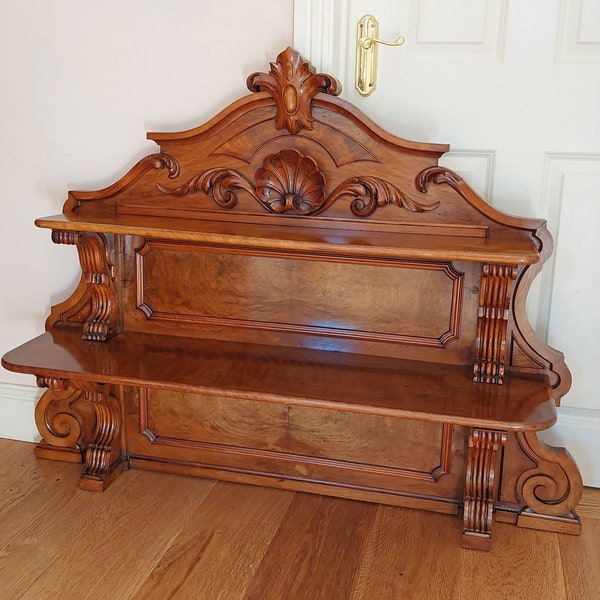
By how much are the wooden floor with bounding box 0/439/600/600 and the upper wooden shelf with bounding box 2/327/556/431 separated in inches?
15.4

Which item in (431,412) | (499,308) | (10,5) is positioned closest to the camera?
(431,412)

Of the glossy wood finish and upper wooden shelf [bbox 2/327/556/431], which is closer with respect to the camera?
upper wooden shelf [bbox 2/327/556/431]

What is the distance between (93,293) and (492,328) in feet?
3.65

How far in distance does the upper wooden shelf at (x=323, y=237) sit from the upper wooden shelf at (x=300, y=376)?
30 cm

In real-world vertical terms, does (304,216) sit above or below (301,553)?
above

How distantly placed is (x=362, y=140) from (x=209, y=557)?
1.11 m

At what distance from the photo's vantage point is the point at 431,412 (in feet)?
5.68

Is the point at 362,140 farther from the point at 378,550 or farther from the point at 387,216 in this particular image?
the point at 378,550

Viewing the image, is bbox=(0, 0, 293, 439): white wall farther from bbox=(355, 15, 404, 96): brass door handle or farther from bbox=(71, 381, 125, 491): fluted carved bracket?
bbox=(71, 381, 125, 491): fluted carved bracket

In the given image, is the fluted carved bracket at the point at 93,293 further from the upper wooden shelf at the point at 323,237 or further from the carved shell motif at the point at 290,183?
the carved shell motif at the point at 290,183

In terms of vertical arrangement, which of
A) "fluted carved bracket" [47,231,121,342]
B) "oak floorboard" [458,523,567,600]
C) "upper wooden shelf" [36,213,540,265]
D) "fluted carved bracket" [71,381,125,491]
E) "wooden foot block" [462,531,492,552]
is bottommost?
"oak floorboard" [458,523,567,600]

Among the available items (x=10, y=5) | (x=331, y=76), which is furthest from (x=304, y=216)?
(x=10, y=5)

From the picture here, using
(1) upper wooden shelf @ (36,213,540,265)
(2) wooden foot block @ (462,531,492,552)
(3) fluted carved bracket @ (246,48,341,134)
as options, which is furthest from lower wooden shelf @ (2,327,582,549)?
(3) fluted carved bracket @ (246,48,341,134)

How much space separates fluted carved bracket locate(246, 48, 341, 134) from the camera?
6.17ft
